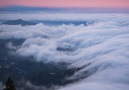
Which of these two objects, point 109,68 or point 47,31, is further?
point 47,31

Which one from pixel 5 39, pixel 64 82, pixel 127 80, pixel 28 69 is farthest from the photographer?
pixel 5 39

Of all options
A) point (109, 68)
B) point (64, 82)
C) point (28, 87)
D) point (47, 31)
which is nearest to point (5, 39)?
point (47, 31)

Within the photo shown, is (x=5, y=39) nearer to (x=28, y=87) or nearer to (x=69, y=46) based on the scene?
(x=69, y=46)

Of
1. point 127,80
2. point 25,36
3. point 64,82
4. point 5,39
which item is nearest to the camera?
point 127,80

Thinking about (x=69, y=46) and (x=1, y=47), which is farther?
(x=1, y=47)

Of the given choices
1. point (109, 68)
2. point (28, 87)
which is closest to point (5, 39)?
point (28, 87)

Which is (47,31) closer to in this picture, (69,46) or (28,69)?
(69,46)

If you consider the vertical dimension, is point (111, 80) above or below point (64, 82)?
→ above

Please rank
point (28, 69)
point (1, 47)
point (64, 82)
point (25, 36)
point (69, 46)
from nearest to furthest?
point (64, 82) < point (28, 69) < point (69, 46) < point (1, 47) < point (25, 36)

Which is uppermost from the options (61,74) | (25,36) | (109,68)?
(109,68)
